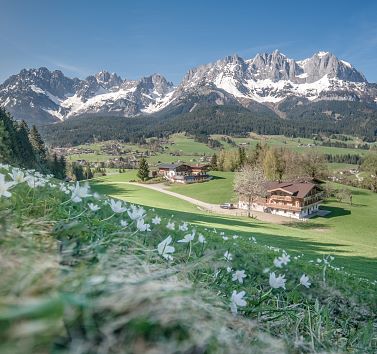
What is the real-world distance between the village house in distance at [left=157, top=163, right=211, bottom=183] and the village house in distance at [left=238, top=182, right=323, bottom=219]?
153 feet

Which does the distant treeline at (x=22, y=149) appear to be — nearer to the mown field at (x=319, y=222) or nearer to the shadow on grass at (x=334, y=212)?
the mown field at (x=319, y=222)

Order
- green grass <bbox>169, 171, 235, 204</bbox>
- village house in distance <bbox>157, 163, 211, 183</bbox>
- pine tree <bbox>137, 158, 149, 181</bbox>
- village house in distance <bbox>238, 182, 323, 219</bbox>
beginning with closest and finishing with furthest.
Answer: village house in distance <bbox>238, 182, 323, 219</bbox>, green grass <bbox>169, 171, 235, 204</bbox>, village house in distance <bbox>157, 163, 211, 183</bbox>, pine tree <bbox>137, 158, 149, 181</bbox>

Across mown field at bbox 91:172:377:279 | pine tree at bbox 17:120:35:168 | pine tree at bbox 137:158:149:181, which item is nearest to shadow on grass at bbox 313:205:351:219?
mown field at bbox 91:172:377:279

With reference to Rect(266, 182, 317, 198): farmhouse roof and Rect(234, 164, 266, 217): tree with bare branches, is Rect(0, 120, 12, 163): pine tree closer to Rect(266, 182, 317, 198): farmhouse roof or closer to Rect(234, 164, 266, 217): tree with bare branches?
Rect(234, 164, 266, 217): tree with bare branches

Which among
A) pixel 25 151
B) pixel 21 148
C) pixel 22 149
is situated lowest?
pixel 25 151

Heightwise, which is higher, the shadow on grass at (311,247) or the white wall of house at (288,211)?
the shadow on grass at (311,247)

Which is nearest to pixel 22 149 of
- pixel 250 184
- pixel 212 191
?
pixel 250 184

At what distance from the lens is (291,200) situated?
6588 cm

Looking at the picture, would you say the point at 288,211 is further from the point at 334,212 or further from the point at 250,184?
the point at 250,184

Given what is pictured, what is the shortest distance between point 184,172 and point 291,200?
64423 millimetres

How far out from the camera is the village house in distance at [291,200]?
64.8 m

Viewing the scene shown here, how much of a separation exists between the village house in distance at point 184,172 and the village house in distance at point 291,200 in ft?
153

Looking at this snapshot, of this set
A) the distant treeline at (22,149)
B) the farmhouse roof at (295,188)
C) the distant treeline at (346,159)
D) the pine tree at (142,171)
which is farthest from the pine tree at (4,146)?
the distant treeline at (346,159)

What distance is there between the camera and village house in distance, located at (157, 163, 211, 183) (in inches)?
4653
